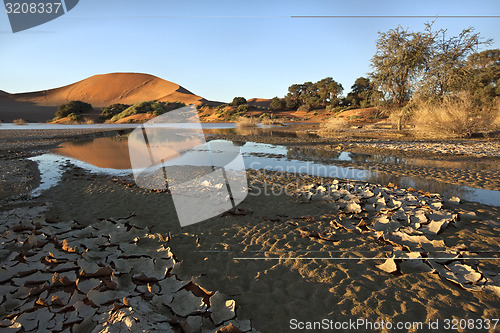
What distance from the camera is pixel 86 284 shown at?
8.05 ft

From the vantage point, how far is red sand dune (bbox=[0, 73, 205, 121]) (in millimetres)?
88438

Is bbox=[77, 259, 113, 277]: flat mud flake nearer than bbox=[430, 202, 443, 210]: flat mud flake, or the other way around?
bbox=[77, 259, 113, 277]: flat mud flake

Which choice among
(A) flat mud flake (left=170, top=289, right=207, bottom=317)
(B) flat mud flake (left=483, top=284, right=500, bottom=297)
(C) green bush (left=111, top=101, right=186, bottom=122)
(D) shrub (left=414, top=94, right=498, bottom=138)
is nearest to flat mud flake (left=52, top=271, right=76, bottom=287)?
(A) flat mud flake (left=170, top=289, right=207, bottom=317)

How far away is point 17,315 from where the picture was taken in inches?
78.7

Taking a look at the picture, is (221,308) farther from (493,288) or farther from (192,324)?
(493,288)

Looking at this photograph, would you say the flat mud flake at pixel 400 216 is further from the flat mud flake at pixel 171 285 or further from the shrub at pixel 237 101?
the shrub at pixel 237 101

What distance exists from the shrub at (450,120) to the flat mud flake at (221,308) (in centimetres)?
1913

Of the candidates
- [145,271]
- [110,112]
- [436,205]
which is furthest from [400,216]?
[110,112]

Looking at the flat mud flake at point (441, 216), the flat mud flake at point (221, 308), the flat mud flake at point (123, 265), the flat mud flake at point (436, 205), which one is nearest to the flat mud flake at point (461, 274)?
the flat mud flake at point (441, 216)

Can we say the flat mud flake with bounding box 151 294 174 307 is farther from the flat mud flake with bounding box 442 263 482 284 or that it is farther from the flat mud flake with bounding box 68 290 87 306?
the flat mud flake with bounding box 442 263 482 284

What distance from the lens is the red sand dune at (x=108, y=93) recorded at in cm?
8844

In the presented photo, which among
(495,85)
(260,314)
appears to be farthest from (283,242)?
(495,85)

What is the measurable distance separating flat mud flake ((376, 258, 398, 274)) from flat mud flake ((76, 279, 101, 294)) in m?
3.18

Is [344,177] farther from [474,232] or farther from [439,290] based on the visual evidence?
[439,290]
